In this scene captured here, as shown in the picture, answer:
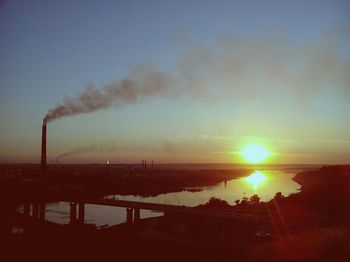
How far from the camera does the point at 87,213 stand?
5228 cm

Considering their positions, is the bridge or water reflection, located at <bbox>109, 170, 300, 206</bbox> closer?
the bridge

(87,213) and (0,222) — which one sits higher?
(0,222)

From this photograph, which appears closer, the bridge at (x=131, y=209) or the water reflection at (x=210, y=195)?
the bridge at (x=131, y=209)

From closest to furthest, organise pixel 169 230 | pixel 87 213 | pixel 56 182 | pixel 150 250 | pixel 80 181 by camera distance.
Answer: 1. pixel 150 250
2. pixel 169 230
3. pixel 87 213
4. pixel 56 182
5. pixel 80 181

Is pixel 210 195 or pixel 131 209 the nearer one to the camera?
pixel 131 209

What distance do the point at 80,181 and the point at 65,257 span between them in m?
75.6

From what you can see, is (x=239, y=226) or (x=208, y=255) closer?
(x=208, y=255)

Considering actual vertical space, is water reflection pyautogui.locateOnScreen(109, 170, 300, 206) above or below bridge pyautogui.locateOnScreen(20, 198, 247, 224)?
below

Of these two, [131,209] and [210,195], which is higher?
[131,209]

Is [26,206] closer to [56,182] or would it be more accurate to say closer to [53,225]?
[53,225]

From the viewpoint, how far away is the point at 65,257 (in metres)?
17.5

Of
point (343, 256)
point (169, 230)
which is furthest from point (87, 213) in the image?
point (343, 256)

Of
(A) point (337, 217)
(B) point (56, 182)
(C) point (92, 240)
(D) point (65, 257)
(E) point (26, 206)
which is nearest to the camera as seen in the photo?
(D) point (65, 257)

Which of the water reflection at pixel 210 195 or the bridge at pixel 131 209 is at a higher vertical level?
the bridge at pixel 131 209
